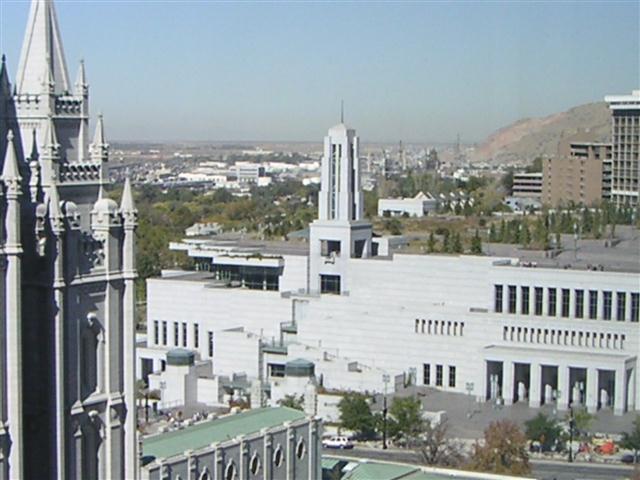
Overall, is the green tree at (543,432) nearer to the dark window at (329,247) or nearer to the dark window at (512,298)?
the dark window at (512,298)

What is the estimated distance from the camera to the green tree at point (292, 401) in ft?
124

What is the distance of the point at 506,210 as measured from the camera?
10612cm

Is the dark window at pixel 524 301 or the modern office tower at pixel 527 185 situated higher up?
the modern office tower at pixel 527 185

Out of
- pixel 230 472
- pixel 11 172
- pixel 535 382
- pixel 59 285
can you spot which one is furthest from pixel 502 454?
pixel 11 172

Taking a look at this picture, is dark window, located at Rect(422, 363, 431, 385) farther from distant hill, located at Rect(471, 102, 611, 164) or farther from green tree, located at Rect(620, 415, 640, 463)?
distant hill, located at Rect(471, 102, 611, 164)

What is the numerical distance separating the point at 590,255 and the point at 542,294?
915 centimetres

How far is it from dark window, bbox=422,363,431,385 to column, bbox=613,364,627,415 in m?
6.06

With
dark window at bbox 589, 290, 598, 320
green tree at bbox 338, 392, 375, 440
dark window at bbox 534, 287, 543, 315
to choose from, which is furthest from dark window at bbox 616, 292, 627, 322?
green tree at bbox 338, 392, 375, 440

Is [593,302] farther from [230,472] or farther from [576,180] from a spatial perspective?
[576,180]

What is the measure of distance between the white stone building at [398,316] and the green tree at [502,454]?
8394mm

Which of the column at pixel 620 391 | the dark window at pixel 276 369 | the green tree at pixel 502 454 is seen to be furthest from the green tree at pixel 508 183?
the green tree at pixel 502 454

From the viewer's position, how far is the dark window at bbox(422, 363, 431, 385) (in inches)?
1807

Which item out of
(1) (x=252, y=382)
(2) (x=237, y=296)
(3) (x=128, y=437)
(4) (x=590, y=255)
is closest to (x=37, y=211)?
(3) (x=128, y=437)

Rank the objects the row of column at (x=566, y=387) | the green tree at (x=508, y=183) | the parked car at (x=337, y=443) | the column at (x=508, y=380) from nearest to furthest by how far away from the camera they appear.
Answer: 1. the parked car at (x=337, y=443)
2. the row of column at (x=566, y=387)
3. the column at (x=508, y=380)
4. the green tree at (x=508, y=183)
